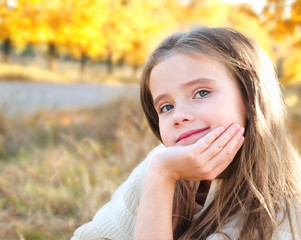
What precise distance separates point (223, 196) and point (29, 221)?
1694 millimetres

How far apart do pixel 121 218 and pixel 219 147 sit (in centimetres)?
68

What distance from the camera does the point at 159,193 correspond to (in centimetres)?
126

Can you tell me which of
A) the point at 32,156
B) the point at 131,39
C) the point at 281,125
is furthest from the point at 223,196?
the point at 131,39

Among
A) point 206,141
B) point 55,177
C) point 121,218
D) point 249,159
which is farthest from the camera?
point 55,177

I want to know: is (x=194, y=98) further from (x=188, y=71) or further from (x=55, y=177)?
(x=55, y=177)

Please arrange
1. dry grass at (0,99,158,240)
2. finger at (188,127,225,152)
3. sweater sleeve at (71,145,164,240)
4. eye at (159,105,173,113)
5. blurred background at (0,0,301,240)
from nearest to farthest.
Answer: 1. finger at (188,127,225,152)
2. eye at (159,105,173,113)
3. sweater sleeve at (71,145,164,240)
4. dry grass at (0,99,158,240)
5. blurred background at (0,0,301,240)

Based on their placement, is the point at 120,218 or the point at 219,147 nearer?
the point at 219,147

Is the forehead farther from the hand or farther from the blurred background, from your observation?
the blurred background

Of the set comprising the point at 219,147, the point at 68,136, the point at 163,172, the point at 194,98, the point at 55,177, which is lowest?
the point at 55,177

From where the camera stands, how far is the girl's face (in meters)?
1.28

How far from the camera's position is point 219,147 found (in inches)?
49.5

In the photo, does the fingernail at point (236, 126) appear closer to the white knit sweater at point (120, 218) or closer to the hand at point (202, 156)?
the hand at point (202, 156)

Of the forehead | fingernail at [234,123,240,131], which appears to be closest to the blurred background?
the forehead

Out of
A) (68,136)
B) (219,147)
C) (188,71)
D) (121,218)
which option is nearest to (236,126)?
(219,147)
